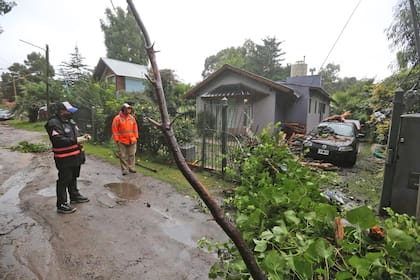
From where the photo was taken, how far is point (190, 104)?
56.2 feet

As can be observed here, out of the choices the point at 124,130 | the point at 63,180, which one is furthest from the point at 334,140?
the point at 63,180

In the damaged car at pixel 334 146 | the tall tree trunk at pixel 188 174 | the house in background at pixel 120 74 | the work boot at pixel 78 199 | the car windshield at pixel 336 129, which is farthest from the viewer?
the house in background at pixel 120 74

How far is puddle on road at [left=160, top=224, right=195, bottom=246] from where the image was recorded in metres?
3.13

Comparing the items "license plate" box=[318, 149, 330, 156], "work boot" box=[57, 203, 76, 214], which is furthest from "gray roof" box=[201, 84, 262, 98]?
"work boot" box=[57, 203, 76, 214]

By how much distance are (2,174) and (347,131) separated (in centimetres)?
1100

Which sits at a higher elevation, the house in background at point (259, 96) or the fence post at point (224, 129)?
the house in background at point (259, 96)

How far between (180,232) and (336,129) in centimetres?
759

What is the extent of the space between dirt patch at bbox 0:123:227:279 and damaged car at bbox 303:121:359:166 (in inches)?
189

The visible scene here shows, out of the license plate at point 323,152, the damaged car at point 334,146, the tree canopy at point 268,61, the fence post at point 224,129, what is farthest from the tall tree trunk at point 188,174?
→ the tree canopy at point 268,61

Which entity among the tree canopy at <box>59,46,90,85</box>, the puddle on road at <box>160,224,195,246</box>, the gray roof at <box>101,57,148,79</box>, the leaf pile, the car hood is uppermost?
the gray roof at <box>101,57,148,79</box>

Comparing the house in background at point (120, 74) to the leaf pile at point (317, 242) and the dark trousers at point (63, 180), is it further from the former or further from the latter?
the leaf pile at point (317, 242)

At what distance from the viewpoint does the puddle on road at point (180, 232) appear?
3.13 metres

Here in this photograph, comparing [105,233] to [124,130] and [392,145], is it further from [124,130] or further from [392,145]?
[392,145]

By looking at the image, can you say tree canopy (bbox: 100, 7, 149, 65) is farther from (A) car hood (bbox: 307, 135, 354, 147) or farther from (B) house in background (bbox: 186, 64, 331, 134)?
(A) car hood (bbox: 307, 135, 354, 147)
